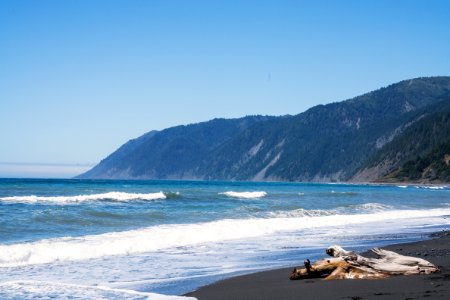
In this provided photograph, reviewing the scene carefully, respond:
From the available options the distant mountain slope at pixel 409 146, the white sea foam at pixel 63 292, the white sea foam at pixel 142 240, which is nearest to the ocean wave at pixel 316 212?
the white sea foam at pixel 142 240

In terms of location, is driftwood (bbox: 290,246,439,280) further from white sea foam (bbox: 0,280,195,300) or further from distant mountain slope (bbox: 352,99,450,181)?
distant mountain slope (bbox: 352,99,450,181)

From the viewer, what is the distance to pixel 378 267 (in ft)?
34.5

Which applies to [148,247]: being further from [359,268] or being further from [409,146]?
[409,146]

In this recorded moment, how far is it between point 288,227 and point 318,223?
8.40 feet

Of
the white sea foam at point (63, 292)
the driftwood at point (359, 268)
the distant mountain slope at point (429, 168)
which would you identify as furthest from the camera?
the distant mountain slope at point (429, 168)

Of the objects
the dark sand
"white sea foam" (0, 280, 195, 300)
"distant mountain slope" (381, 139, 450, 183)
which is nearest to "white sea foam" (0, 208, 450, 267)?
"white sea foam" (0, 280, 195, 300)

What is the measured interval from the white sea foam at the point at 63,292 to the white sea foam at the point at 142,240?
127 inches

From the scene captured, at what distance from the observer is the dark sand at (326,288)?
8.73m

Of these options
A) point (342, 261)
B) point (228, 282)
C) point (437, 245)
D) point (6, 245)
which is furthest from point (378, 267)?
point (6, 245)

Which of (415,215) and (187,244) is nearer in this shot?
(187,244)

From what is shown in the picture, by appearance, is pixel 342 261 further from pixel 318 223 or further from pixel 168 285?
pixel 318 223

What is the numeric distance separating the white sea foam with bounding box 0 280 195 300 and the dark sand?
2.95 ft

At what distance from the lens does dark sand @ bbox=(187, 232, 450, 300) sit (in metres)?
8.73

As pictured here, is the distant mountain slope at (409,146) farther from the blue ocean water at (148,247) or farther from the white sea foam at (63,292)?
the white sea foam at (63,292)
